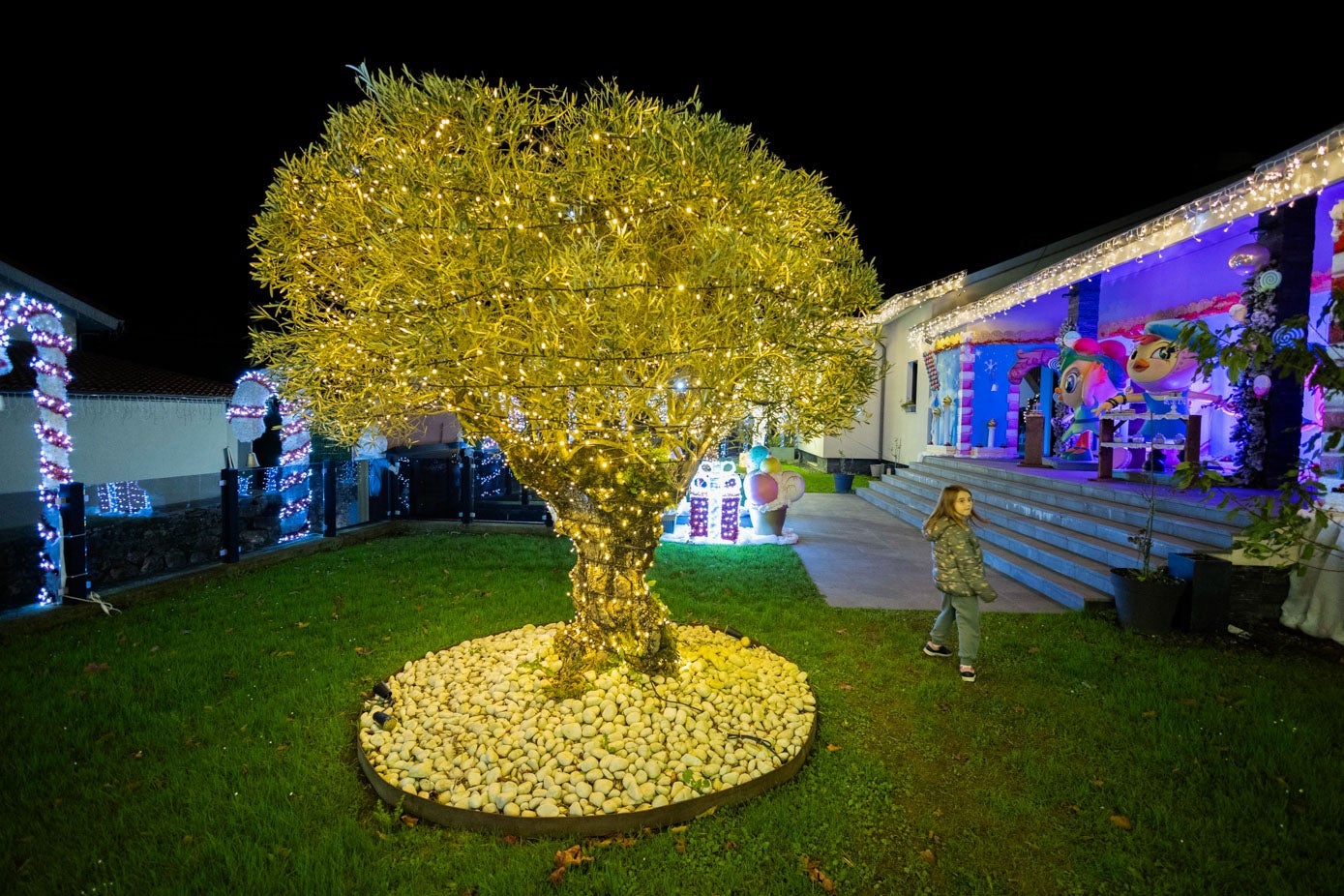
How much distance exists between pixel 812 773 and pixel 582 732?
1417 millimetres

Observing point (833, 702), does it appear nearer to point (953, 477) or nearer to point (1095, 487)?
point (1095, 487)

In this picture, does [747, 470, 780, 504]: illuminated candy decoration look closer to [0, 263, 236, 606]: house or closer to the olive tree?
the olive tree

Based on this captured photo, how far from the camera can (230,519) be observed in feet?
26.8

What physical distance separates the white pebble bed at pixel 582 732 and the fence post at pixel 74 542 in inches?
167

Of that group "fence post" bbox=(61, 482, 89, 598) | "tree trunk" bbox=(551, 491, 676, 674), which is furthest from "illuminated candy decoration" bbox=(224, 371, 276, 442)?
"tree trunk" bbox=(551, 491, 676, 674)

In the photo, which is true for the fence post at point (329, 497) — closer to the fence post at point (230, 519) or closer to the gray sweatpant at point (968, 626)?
the fence post at point (230, 519)

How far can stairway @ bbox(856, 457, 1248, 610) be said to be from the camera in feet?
22.2

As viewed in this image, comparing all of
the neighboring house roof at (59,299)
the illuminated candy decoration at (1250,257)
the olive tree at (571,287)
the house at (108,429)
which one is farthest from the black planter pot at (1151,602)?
the neighboring house roof at (59,299)

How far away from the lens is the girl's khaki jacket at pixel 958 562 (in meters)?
5.10

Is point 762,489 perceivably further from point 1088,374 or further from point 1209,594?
point 1088,374

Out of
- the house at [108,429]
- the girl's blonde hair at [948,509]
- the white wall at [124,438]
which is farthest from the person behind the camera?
the white wall at [124,438]

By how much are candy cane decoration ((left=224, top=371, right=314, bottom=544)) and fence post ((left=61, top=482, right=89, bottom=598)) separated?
7.81ft

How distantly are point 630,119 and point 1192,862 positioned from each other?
486 centimetres

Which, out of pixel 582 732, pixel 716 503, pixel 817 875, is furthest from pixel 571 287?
pixel 716 503
